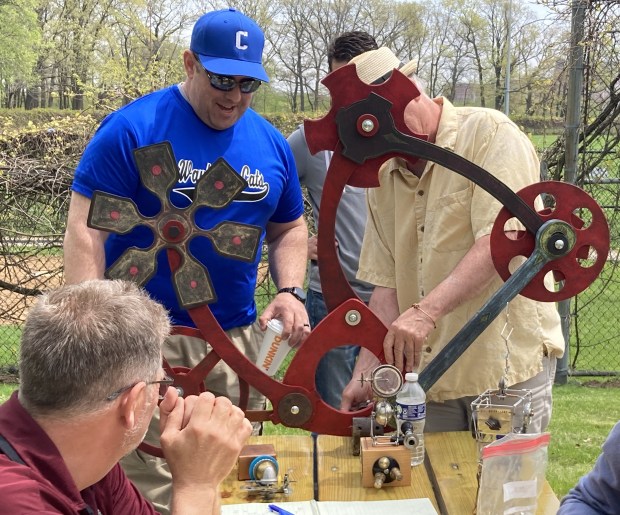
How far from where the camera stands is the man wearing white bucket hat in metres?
2.25

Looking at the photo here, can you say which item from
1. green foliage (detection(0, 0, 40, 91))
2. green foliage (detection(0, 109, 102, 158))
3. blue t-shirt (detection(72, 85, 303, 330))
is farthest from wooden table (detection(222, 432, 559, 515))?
green foliage (detection(0, 0, 40, 91))

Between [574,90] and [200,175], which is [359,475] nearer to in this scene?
[200,175]

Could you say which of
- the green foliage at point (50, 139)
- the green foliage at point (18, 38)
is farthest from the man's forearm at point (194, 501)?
the green foliage at point (18, 38)

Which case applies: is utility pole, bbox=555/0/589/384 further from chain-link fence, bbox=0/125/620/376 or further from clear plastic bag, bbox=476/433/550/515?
clear plastic bag, bbox=476/433/550/515

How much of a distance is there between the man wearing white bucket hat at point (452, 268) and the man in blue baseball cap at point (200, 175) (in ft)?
1.12

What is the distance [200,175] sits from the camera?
100 inches

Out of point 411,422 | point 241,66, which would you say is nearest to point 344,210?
point 241,66

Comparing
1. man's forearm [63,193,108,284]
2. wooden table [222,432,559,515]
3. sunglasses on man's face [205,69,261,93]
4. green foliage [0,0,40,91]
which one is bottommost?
wooden table [222,432,559,515]

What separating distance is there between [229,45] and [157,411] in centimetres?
113

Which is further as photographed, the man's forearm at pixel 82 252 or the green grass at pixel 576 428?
the green grass at pixel 576 428

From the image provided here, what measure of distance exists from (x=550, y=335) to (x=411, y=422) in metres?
0.62

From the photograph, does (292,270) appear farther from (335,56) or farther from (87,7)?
(87,7)

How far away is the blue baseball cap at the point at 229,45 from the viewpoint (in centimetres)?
245

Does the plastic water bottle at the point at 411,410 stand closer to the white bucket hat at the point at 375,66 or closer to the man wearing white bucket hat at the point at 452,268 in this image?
the man wearing white bucket hat at the point at 452,268
